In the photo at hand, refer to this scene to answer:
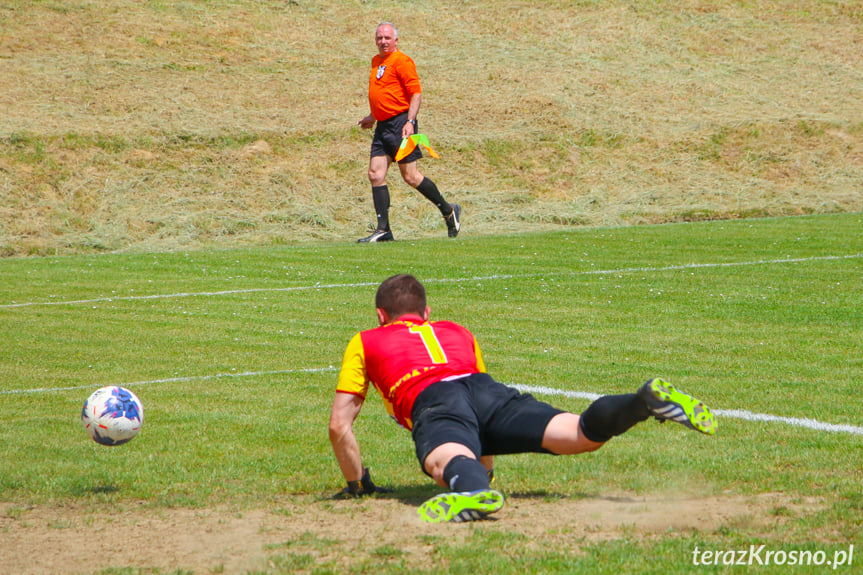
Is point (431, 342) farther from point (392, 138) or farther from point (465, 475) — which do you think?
point (392, 138)

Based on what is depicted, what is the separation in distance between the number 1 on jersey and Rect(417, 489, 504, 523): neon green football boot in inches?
40.7

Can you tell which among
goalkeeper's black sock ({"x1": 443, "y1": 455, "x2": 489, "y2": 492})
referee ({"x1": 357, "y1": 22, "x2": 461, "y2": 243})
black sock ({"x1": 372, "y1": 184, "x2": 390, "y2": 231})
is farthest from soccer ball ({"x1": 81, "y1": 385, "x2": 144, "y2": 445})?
black sock ({"x1": 372, "y1": 184, "x2": 390, "y2": 231})

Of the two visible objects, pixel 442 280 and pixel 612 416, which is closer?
pixel 612 416

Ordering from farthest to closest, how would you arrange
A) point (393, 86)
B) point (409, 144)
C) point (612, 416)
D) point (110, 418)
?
point (393, 86) < point (409, 144) < point (110, 418) < point (612, 416)

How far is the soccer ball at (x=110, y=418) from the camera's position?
20.0ft

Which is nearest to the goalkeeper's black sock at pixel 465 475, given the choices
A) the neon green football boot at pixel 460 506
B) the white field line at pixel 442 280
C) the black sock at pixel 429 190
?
the neon green football boot at pixel 460 506

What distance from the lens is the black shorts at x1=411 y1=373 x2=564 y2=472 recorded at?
520 centimetres

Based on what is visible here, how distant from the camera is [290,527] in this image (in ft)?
16.1

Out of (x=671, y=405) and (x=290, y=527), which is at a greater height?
(x=671, y=405)

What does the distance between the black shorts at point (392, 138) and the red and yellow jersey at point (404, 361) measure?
1044 cm

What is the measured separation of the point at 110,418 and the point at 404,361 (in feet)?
5.79

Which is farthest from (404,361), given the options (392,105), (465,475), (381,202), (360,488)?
(381,202)

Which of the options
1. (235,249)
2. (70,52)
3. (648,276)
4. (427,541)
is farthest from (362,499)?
(70,52)

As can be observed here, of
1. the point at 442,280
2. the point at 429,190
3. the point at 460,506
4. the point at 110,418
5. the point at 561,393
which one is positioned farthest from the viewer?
the point at 429,190
